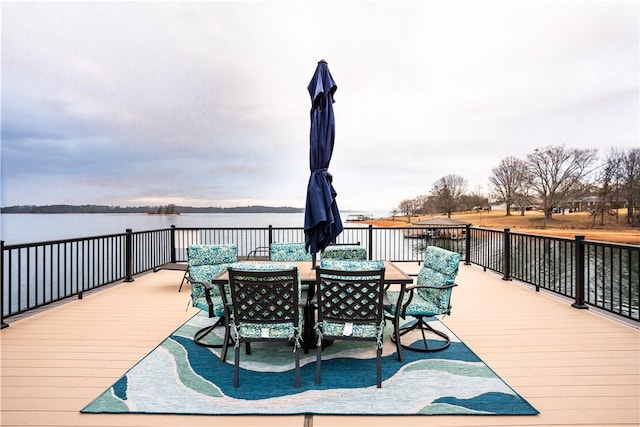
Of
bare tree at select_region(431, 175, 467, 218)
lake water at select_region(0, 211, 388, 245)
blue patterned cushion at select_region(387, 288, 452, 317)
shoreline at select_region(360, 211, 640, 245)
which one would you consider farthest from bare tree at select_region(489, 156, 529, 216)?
blue patterned cushion at select_region(387, 288, 452, 317)

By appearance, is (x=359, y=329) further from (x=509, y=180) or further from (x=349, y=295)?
(x=509, y=180)

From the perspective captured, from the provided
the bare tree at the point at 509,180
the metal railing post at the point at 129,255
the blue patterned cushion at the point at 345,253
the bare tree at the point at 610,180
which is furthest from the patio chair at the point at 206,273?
the bare tree at the point at 509,180

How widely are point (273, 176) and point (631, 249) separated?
480 inches

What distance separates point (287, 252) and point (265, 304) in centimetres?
189

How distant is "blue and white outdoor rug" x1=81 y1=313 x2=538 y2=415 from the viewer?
79.3 inches

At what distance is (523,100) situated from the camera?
12539 mm

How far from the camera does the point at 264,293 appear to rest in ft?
7.48

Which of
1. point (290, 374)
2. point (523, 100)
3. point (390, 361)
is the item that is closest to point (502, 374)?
point (390, 361)

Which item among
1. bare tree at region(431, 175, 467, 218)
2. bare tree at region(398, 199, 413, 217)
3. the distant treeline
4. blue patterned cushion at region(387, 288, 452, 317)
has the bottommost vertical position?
blue patterned cushion at region(387, 288, 452, 317)

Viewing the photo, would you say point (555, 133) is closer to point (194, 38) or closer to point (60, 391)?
point (194, 38)

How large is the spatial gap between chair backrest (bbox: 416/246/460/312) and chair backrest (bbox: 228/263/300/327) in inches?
60.5

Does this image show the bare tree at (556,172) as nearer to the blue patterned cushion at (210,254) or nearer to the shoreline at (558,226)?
the shoreline at (558,226)

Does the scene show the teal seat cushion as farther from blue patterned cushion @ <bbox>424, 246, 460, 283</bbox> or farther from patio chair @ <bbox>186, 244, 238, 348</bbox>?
patio chair @ <bbox>186, 244, 238, 348</bbox>

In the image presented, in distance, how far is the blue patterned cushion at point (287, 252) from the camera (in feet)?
13.6
